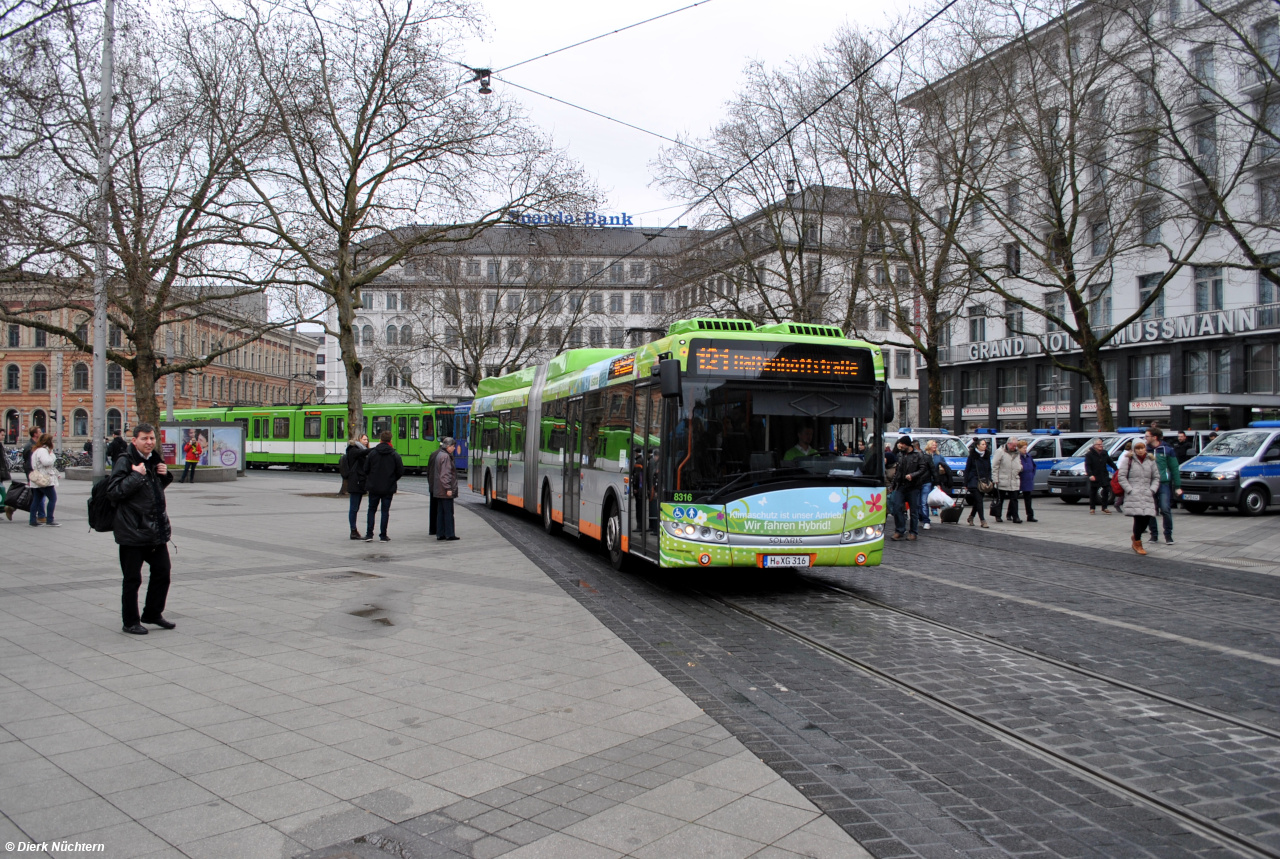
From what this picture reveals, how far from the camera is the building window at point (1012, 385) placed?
50219 millimetres

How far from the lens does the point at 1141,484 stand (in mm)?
13453

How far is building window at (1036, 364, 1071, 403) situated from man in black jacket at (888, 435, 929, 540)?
35.3 meters

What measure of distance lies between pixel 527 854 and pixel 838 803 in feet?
4.74

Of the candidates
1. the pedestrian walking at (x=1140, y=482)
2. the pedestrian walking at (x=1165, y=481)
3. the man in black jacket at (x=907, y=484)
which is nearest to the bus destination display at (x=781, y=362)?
the pedestrian walking at (x=1140, y=482)

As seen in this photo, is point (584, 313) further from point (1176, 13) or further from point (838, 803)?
point (838, 803)

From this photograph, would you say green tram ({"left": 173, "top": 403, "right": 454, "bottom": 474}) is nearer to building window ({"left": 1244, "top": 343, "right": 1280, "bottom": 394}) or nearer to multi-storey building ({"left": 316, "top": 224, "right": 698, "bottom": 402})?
multi-storey building ({"left": 316, "top": 224, "right": 698, "bottom": 402})

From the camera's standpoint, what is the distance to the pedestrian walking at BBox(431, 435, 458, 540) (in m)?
14.7

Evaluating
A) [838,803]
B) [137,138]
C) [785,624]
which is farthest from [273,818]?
[137,138]

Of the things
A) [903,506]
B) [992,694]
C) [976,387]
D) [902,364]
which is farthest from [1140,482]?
[902,364]

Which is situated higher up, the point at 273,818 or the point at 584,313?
the point at 584,313

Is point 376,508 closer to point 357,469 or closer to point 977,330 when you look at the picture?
point 357,469

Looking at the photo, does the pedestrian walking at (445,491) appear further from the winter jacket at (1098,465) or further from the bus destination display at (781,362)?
the winter jacket at (1098,465)

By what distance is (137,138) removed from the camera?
22.0 m

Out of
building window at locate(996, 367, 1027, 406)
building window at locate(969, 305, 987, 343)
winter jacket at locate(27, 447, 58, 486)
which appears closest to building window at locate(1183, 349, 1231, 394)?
building window at locate(996, 367, 1027, 406)
